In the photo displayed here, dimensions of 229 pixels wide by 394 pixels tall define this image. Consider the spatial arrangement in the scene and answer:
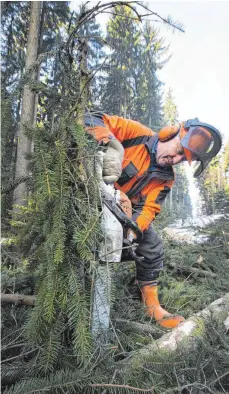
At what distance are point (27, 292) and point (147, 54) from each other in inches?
581

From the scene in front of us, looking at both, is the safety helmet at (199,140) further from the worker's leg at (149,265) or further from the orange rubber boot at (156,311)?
the orange rubber boot at (156,311)

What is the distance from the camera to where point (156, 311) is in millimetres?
2430

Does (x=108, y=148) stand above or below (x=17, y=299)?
above

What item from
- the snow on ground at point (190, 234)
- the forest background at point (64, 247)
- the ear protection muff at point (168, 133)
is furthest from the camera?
the snow on ground at point (190, 234)

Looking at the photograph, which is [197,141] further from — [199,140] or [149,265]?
[149,265]

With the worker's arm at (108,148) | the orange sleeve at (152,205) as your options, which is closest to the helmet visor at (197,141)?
the orange sleeve at (152,205)

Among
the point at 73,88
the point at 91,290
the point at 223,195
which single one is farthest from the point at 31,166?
the point at 223,195

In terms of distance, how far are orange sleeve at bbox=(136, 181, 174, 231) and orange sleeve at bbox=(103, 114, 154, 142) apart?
497 mm

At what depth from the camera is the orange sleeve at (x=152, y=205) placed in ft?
8.19

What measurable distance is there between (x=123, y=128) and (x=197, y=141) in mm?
591

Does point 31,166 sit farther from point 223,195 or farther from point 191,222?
point 223,195

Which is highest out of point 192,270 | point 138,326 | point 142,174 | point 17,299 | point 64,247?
point 142,174

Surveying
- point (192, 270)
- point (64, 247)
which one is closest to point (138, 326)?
point (64, 247)

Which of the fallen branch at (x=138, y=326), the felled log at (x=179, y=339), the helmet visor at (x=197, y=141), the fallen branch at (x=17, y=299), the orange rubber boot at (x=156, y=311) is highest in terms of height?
the helmet visor at (x=197, y=141)
